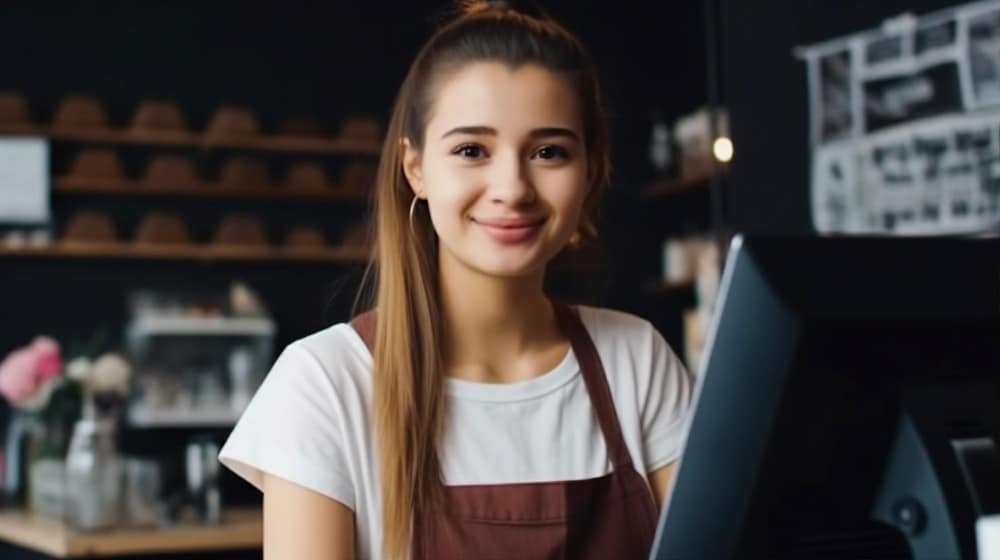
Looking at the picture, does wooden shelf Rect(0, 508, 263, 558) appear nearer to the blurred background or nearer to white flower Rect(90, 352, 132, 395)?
white flower Rect(90, 352, 132, 395)

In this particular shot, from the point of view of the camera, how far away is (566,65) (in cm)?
145

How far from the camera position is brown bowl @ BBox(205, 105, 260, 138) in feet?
20.4

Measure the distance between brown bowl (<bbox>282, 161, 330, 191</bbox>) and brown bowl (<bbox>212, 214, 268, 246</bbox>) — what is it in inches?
10.0

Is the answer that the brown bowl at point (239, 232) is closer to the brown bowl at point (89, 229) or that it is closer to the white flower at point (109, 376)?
the brown bowl at point (89, 229)

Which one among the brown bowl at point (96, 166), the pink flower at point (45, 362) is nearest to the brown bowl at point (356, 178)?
the brown bowl at point (96, 166)

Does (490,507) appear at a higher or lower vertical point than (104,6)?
lower

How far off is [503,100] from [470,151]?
62 mm

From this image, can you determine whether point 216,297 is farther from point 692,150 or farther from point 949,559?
point 949,559

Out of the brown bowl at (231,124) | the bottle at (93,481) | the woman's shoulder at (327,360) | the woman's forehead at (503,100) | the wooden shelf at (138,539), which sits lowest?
the wooden shelf at (138,539)

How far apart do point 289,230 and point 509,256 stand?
205 inches

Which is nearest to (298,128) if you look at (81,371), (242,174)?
(242,174)

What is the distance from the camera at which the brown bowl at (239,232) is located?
6211 mm

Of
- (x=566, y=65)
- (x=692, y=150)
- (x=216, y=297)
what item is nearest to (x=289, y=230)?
(x=216, y=297)

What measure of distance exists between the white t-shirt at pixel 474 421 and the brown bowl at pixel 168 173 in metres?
4.83
